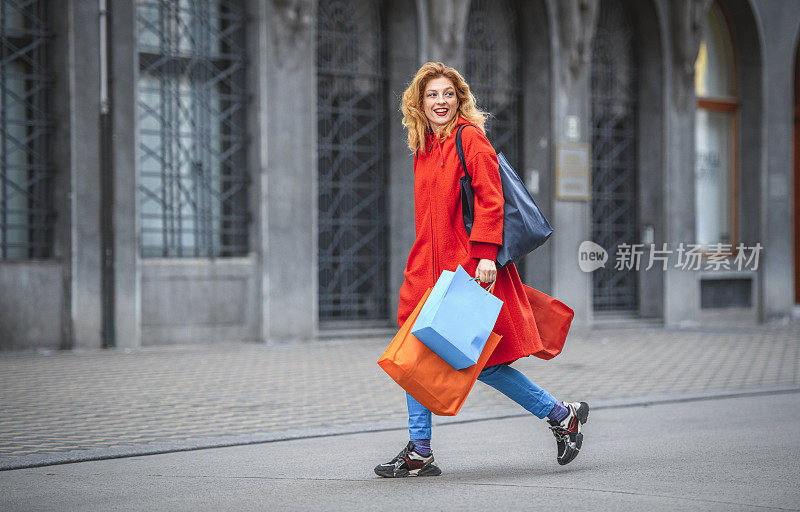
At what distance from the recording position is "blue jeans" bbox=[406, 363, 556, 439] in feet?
17.5

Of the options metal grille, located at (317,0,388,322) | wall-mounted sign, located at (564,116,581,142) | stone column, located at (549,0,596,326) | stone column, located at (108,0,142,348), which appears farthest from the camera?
wall-mounted sign, located at (564,116,581,142)

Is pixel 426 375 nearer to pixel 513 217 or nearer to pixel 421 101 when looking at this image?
pixel 513 217

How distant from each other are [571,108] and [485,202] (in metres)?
11.3

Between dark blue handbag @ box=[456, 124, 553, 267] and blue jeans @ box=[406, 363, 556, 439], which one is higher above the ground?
dark blue handbag @ box=[456, 124, 553, 267]

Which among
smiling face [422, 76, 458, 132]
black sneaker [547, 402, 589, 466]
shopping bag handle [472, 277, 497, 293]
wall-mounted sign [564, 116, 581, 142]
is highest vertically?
wall-mounted sign [564, 116, 581, 142]

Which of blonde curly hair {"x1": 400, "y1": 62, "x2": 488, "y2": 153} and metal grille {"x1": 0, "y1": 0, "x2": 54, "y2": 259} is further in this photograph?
metal grille {"x1": 0, "y1": 0, "x2": 54, "y2": 259}

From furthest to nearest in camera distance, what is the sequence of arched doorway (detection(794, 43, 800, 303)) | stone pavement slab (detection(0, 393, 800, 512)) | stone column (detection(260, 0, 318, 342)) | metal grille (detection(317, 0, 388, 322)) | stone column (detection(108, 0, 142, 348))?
arched doorway (detection(794, 43, 800, 303)) → metal grille (detection(317, 0, 388, 322)) → stone column (detection(260, 0, 318, 342)) → stone column (detection(108, 0, 142, 348)) → stone pavement slab (detection(0, 393, 800, 512))

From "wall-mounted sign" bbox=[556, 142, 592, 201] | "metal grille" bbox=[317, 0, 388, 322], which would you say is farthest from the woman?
"wall-mounted sign" bbox=[556, 142, 592, 201]

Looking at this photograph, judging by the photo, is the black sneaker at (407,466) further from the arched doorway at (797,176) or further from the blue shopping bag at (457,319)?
the arched doorway at (797,176)

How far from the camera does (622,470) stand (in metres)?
5.43

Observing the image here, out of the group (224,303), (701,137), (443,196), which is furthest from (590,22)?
(443,196)

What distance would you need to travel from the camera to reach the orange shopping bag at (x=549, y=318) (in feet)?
17.9
